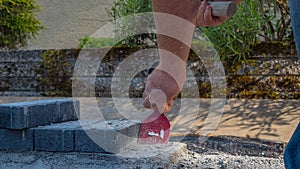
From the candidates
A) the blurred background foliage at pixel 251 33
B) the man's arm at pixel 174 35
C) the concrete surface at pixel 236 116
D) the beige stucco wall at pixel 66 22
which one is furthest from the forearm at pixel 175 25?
the beige stucco wall at pixel 66 22

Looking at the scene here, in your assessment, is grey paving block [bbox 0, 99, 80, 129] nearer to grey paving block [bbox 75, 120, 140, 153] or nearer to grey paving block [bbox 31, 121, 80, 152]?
grey paving block [bbox 31, 121, 80, 152]

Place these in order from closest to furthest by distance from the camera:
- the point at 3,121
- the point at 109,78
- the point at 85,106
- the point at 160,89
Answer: the point at 160,89, the point at 3,121, the point at 85,106, the point at 109,78

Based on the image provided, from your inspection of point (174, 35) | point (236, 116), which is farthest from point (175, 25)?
point (236, 116)

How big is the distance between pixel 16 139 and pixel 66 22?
12.0 feet

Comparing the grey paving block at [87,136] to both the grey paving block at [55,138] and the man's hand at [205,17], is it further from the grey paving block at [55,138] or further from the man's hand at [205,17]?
the man's hand at [205,17]

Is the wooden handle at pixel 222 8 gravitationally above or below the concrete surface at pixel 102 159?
above

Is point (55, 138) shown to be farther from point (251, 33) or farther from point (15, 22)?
point (15, 22)

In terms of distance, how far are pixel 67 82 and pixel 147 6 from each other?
0.87 meters

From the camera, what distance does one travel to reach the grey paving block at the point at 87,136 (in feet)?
4.71

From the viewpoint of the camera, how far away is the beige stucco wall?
4918 mm

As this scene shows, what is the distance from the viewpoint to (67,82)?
3.10 metres

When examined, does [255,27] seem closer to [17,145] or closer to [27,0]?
[17,145]

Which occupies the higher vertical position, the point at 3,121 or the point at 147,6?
the point at 147,6

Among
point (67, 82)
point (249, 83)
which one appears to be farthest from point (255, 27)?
point (67, 82)
